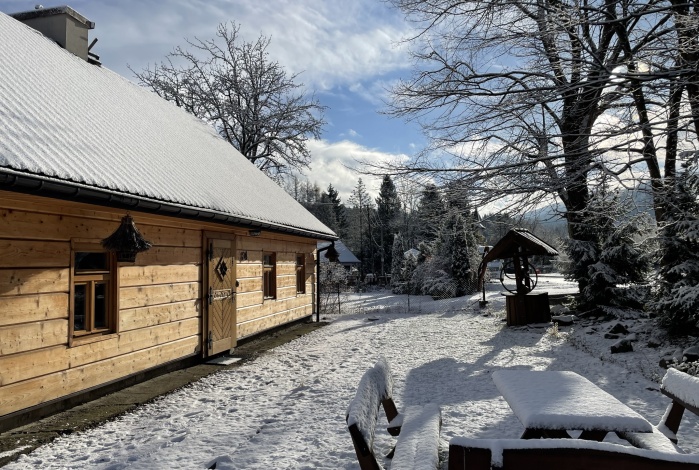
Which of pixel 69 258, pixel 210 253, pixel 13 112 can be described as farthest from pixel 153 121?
pixel 69 258

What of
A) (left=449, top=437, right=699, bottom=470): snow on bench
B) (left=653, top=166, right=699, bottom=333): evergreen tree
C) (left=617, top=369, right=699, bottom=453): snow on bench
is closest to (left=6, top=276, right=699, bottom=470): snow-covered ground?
(left=653, top=166, right=699, bottom=333): evergreen tree

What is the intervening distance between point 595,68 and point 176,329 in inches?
290

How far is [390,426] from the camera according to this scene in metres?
3.98

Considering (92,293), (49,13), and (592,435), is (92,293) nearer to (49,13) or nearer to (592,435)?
(592,435)

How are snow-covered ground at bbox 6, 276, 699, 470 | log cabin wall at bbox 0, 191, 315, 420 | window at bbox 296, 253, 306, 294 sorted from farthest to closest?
1. window at bbox 296, 253, 306, 294
2. log cabin wall at bbox 0, 191, 315, 420
3. snow-covered ground at bbox 6, 276, 699, 470

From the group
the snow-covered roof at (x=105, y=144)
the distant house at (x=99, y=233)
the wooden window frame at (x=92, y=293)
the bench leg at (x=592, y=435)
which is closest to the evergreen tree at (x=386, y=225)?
the snow-covered roof at (x=105, y=144)

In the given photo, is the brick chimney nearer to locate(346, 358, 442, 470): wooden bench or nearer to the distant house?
the distant house

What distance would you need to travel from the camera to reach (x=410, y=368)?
820 centimetres

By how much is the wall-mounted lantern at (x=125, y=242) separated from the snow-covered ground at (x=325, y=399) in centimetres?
190

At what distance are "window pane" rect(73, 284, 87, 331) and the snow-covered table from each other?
5.02m

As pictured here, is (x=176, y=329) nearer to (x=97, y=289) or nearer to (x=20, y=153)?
(x=97, y=289)

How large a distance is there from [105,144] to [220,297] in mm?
3343

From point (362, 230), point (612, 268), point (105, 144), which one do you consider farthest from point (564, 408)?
point (362, 230)

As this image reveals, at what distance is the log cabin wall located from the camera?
497 centimetres
